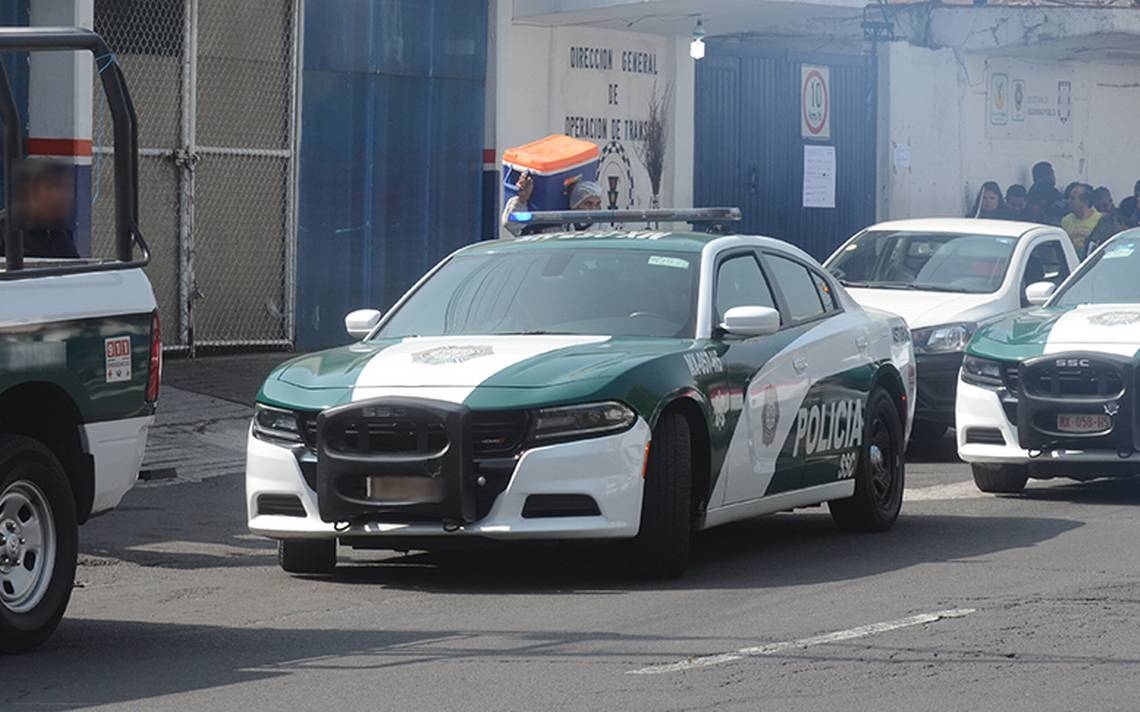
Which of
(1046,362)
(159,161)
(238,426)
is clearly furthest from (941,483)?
(159,161)

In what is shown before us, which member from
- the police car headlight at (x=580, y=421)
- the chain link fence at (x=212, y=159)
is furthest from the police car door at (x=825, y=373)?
the chain link fence at (x=212, y=159)

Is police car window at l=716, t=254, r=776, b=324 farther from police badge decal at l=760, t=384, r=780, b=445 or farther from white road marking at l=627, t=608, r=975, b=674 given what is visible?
white road marking at l=627, t=608, r=975, b=674

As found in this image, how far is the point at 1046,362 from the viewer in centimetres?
1312

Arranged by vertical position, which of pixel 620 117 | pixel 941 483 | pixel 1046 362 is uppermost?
pixel 620 117

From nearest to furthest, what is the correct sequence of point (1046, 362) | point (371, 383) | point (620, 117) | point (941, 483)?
point (371, 383) < point (1046, 362) < point (941, 483) < point (620, 117)

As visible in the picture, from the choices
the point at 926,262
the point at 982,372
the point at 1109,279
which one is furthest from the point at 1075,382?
the point at 926,262

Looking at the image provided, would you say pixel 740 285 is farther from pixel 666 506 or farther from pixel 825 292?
pixel 666 506

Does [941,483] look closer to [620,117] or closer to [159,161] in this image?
[159,161]

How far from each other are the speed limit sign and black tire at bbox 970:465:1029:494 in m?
13.4

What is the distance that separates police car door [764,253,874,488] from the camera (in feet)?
36.7

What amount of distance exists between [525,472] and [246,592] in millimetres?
1417

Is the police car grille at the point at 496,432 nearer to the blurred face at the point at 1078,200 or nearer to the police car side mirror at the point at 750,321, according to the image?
the police car side mirror at the point at 750,321

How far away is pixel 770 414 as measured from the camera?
35.4ft

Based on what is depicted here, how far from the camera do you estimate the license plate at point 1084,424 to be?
12.9 meters
